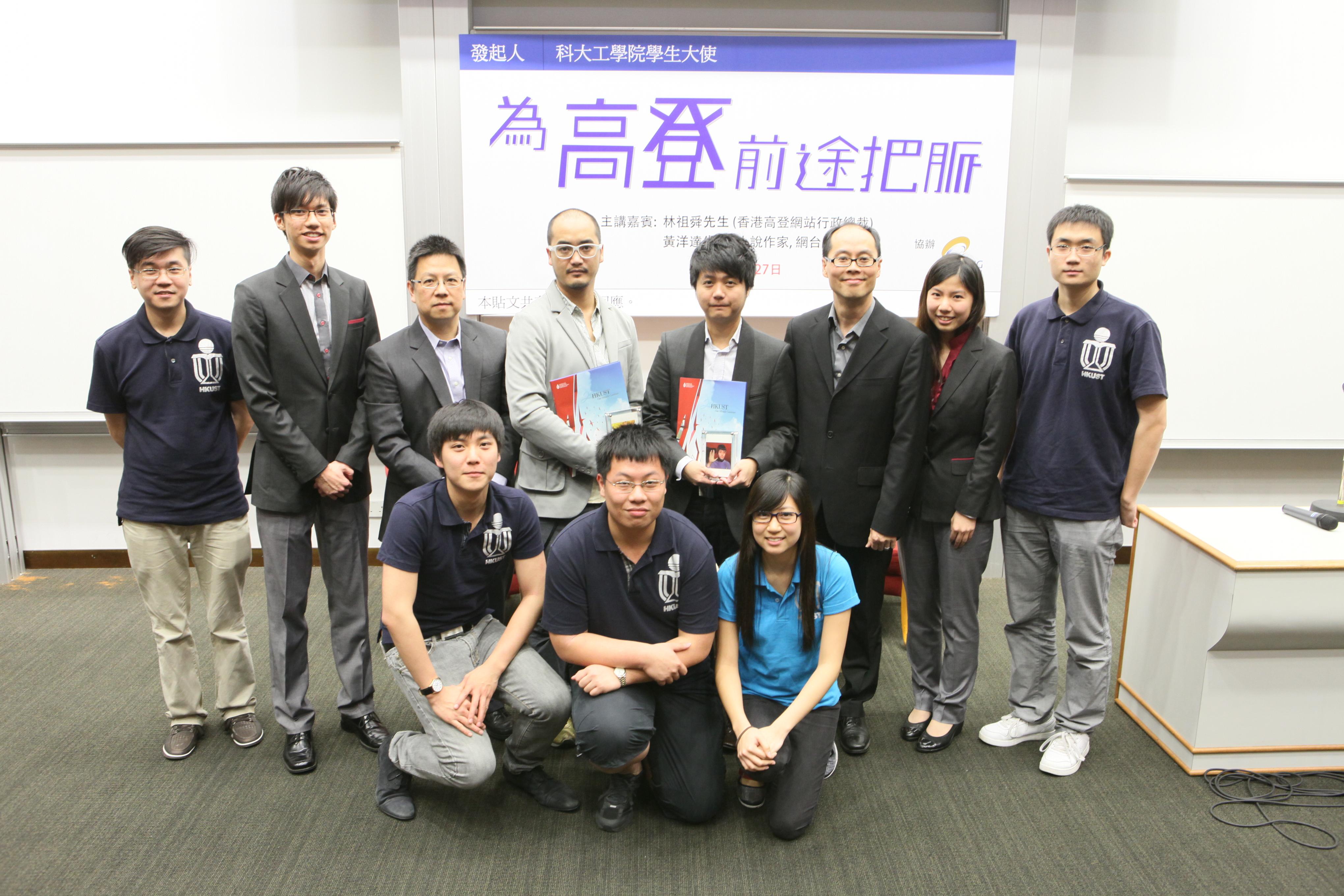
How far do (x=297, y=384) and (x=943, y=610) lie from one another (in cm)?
202

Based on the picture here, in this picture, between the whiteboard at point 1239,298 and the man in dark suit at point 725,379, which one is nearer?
the man in dark suit at point 725,379

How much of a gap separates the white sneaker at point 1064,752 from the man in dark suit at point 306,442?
1.99m

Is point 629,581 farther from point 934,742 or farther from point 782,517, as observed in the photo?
point 934,742

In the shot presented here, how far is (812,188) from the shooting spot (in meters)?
3.58

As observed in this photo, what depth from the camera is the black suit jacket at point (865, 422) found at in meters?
2.35

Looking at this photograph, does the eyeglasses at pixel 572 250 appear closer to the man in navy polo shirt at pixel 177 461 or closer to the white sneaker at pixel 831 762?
the man in navy polo shirt at pixel 177 461

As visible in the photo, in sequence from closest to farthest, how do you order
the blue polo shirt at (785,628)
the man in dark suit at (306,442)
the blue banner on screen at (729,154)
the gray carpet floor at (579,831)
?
the gray carpet floor at (579,831)
the blue polo shirt at (785,628)
the man in dark suit at (306,442)
the blue banner on screen at (729,154)

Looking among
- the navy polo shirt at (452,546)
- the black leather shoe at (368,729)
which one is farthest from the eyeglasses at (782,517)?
the black leather shoe at (368,729)

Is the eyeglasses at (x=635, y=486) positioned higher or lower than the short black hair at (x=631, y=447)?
lower

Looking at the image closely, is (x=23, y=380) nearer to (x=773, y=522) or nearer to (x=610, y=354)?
(x=610, y=354)

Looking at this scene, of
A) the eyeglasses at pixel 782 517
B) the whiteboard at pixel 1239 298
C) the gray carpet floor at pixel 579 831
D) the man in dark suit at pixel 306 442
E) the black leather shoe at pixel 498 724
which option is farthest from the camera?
the whiteboard at pixel 1239 298

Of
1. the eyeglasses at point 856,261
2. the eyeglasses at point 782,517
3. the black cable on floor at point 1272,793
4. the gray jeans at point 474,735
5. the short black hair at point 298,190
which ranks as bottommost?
the black cable on floor at point 1272,793

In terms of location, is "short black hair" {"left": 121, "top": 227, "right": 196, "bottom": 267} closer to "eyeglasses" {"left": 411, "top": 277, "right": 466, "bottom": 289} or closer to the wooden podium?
"eyeglasses" {"left": 411, "top": 277, "right": 466, "bottom": 289}

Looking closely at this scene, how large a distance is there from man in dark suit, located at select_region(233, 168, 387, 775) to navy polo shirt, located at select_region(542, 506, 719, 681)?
2.38 ft
